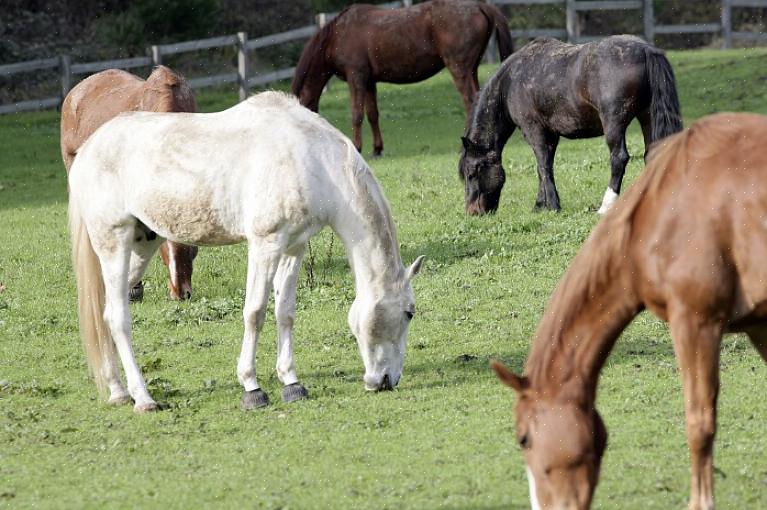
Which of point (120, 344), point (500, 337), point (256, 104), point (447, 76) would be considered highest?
point (256, 104)

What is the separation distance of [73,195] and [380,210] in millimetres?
1873

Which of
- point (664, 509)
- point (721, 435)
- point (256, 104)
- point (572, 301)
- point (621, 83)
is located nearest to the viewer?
point (572, 301)

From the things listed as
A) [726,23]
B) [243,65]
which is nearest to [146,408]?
[243,65]

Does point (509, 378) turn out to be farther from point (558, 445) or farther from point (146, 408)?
point (146, 408)

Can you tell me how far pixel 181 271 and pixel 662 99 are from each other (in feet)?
14.8

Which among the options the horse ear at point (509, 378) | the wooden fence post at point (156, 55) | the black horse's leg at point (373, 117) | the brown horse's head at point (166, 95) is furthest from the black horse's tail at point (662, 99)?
the wooden fence post at point (156, 55)

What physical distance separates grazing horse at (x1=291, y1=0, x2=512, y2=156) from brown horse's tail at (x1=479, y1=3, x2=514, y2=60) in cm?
2

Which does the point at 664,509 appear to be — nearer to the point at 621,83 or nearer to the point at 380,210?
the point at 380,210

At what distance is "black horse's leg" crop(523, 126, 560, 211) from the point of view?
11953 millimetres

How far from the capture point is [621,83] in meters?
11.0

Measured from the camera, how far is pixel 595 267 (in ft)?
14.4

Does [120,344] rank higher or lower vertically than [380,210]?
lower

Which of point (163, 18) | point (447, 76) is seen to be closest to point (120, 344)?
point (447, 76)

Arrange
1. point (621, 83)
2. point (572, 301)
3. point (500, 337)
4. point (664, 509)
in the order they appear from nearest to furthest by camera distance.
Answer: point (572, 301), point (664, 509), point (500, 337), point (621, 83)
